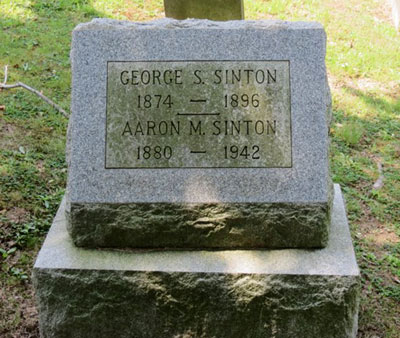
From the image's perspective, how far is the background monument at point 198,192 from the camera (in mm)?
2678

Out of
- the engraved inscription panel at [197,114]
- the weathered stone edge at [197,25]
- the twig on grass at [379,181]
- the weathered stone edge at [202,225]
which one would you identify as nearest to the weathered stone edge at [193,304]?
the weathered stone edge at [202,225]

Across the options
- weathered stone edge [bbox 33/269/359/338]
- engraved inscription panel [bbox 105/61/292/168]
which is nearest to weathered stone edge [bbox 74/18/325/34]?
engraved inscription panel [bbox 105/61/292/168]

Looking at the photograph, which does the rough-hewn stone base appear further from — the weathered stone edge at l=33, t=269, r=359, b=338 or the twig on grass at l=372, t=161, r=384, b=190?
the twig on grass at l=372, t=161, r=384, b=190

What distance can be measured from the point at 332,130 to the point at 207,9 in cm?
199

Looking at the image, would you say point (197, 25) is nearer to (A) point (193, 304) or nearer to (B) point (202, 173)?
(B) point (202, 173)

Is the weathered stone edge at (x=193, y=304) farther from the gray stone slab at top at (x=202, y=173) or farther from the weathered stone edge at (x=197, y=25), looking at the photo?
the weathered stone edge at (x=197, y=25)

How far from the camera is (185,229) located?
2797 mm

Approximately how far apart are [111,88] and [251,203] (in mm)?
1038

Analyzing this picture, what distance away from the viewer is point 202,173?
9.32 ft

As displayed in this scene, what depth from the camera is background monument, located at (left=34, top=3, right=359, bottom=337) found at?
2.68m

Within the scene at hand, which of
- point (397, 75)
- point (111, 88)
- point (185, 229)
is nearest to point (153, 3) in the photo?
point (397, 75)

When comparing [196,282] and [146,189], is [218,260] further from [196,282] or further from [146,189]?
[146,189]

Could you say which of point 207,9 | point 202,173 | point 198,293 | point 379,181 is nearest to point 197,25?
point 202,173

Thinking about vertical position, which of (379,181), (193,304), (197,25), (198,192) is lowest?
(379,181)
